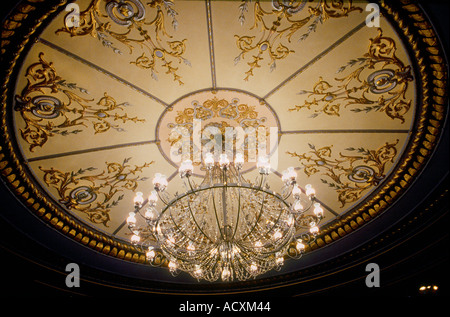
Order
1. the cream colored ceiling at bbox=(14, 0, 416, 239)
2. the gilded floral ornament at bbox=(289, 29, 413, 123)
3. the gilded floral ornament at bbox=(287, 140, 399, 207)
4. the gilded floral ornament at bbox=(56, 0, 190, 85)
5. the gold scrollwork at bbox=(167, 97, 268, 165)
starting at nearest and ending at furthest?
the gilded floral ornament at bbox=(56, 0, 190, 85) < the cream colored ceiling at bbox=(14, 0, 416, 239) < the gilded floral ornament at bbox=(289, 29, 413, 123) < the gold scrollwork at bbox=(167, 97, 268, 165) < the gilded floral ornament at bbox=(287, 140, 399, 207)

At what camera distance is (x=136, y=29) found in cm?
279

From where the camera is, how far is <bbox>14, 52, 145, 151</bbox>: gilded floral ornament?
9.76 feet

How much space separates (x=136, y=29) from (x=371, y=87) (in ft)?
7.99

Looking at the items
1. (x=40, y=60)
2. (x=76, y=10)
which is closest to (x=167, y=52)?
(x=76, y=10)

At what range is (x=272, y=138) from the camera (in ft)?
12.4

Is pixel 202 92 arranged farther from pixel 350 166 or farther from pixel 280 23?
pixel 350 166

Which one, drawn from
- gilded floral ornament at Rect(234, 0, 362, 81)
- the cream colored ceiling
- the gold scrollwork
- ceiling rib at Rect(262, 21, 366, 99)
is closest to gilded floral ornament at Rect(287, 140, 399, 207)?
the cream colored ceiling

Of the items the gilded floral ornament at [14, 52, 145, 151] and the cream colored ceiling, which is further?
the gilded floral ornament at [14, 52, 145, 151]

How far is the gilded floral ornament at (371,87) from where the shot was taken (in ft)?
9.64

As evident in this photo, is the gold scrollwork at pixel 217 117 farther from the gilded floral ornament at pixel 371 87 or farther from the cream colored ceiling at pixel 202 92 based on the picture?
the gilded floral ornament at pixel 371 87

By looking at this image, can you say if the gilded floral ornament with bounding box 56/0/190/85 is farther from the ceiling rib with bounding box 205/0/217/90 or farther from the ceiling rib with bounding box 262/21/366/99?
the ceiling rib with bounding box 262/21/366/99

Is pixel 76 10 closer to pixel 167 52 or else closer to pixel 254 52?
pixel 167 52

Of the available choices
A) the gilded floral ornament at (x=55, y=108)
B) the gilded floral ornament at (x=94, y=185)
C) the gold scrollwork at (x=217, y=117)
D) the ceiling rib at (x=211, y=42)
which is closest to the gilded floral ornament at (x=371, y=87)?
the gold scrollwork at (x=217, y=117)

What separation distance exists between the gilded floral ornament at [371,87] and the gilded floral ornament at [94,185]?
227 centimetres
